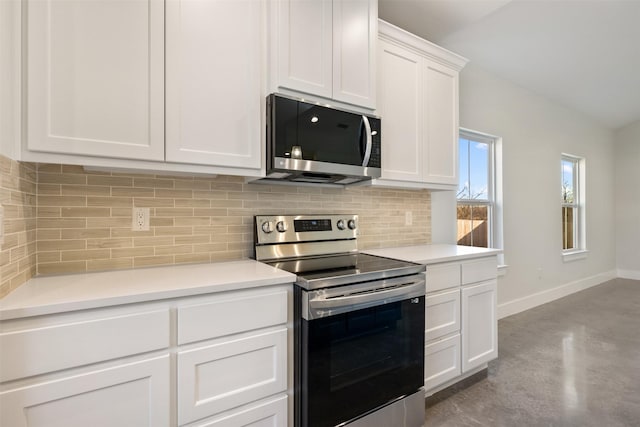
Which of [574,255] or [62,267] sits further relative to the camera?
[574,255]

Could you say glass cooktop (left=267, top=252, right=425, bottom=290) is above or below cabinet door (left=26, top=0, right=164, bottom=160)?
below

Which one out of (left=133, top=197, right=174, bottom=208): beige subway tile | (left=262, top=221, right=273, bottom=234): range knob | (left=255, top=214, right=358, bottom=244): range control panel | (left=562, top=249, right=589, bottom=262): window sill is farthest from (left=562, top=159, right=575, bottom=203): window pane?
(left=133, top=197, right=174, bottom=208): beige subway tile

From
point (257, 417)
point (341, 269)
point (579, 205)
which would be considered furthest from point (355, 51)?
point (579, 205)

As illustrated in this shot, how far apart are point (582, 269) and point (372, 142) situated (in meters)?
5.17

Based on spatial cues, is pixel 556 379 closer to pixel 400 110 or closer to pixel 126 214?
pixel 400 110

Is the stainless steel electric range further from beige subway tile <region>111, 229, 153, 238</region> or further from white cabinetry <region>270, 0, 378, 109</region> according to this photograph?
white cabinetry <region>270, 0, 378, 109</region>

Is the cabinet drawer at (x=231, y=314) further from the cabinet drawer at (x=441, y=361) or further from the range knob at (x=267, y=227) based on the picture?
the cabinet drawer at (x=441, y=361)

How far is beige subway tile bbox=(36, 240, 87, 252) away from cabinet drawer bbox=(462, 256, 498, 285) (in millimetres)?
2187

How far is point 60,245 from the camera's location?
57.1 inches

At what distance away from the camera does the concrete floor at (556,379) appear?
1942 millimetres

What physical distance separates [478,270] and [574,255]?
12.5 ft

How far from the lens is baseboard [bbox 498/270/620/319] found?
12.3 feet

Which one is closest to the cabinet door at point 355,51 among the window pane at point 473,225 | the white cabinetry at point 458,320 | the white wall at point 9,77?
the white cabinetry at point 458,320

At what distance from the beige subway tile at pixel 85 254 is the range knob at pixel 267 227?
2.54 ft
